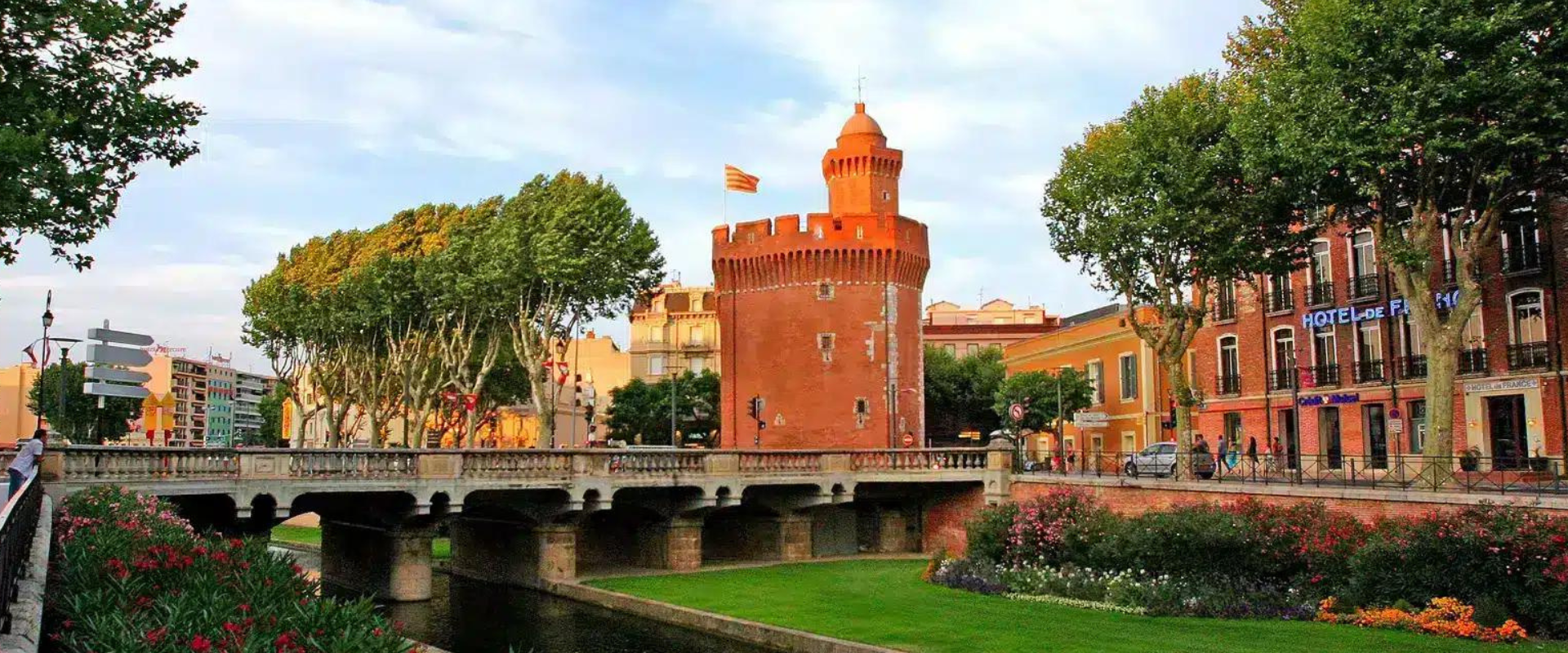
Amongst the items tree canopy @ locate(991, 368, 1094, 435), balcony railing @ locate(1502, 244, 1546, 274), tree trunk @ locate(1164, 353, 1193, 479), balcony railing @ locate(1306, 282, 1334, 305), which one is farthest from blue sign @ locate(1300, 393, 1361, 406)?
tree canopy @ locate(991, 368, 1094, 435)

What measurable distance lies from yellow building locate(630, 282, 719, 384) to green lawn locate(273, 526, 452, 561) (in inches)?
1712

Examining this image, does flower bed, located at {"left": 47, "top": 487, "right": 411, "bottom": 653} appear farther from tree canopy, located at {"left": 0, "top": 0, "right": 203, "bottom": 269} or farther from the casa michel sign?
the casa michel sign

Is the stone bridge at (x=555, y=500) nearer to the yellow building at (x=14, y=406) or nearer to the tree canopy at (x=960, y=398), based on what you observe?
the tree canopy at (x=960, y=398)

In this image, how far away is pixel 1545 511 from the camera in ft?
72.7

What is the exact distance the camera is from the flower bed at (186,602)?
8.38 meters

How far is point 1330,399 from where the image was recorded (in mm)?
40344

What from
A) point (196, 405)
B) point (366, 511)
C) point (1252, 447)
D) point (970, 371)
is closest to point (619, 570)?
point (366, 511)

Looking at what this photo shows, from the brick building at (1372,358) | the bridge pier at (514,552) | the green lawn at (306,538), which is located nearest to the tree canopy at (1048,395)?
the brick building at (1372,358)

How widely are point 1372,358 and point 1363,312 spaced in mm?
1551

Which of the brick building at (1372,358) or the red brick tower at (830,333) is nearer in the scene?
the brick building at (1372,358)

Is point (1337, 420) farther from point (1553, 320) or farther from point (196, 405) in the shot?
point (196, 405)

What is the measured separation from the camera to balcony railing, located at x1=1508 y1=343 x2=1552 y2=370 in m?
33.3

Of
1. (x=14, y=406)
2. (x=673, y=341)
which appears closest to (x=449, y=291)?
(x=673, y=341)

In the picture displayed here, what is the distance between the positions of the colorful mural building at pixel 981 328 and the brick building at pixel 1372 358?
4692 centimetres
